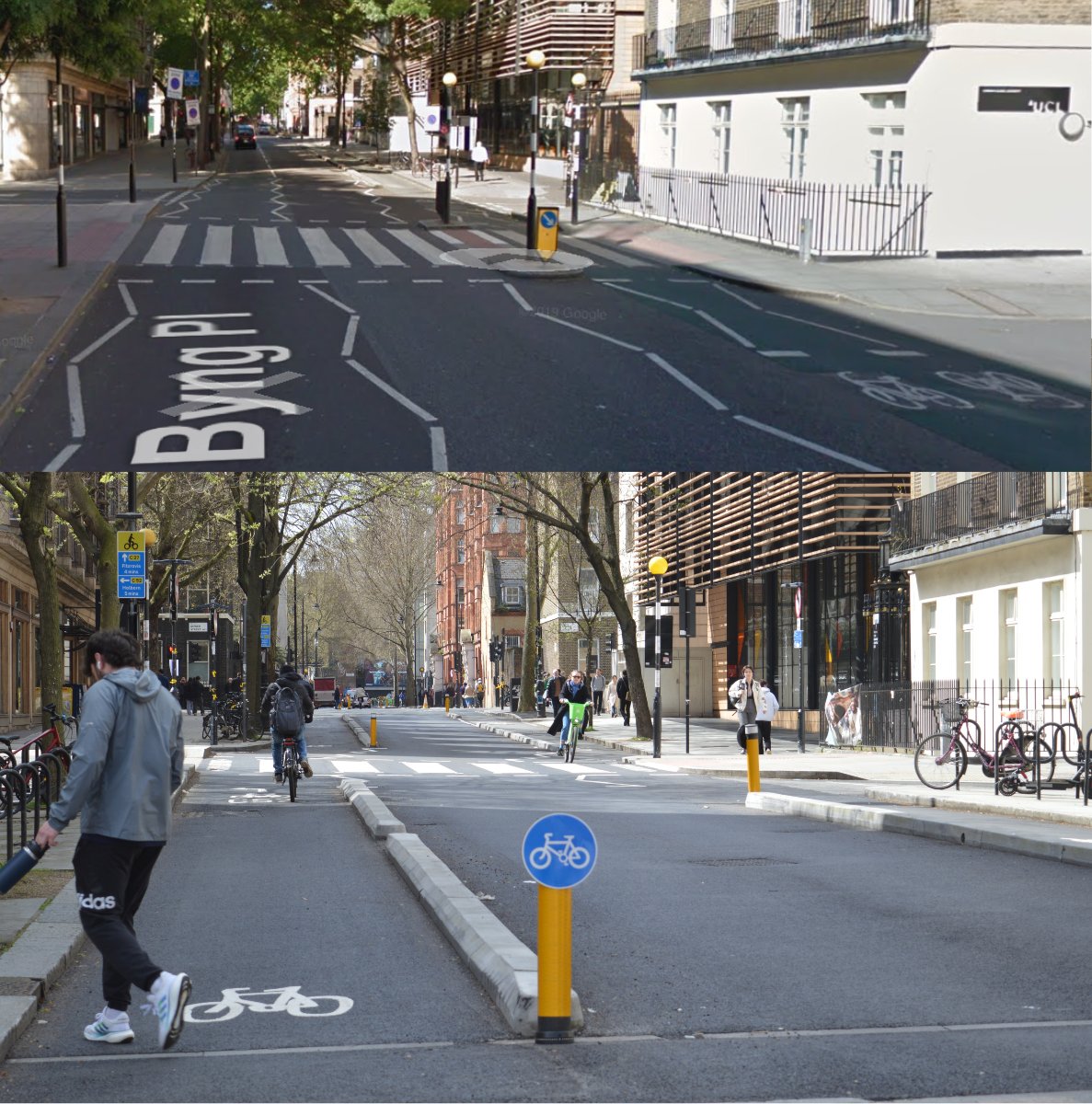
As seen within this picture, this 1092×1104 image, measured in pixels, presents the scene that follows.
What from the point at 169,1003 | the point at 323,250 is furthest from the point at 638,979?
the point at 323,250

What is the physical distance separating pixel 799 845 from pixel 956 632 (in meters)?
15.9

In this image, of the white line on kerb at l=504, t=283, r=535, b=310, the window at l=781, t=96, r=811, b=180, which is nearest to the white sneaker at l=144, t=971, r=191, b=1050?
the white line on kerb at l=504, t=283, r=535, b=310

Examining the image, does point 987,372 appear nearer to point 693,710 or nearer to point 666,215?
point 666,215

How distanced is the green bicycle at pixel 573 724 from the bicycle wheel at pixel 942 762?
9.04 metres

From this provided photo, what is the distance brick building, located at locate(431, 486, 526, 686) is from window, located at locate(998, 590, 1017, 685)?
51.7m

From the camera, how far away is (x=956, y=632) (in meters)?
28.8

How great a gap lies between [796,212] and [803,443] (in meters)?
21.9

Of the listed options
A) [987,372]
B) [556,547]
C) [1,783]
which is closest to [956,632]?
[987,372]

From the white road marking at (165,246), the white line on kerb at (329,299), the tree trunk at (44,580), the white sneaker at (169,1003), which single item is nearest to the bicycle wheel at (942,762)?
the white line on kerb at (329,299)

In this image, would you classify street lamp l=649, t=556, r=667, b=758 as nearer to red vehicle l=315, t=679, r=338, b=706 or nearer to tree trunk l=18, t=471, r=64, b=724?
tree trunk l=18, t=471, r=64, b=724

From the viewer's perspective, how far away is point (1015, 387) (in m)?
18.5

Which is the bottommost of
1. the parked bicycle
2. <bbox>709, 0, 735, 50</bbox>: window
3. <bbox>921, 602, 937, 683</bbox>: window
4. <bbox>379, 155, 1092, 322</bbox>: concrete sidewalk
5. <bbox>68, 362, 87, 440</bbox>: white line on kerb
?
the parked bicycle

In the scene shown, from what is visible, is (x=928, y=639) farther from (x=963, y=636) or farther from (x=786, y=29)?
(x=786, y=29)

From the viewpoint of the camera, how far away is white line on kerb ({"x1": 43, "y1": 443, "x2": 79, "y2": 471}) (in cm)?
1402
